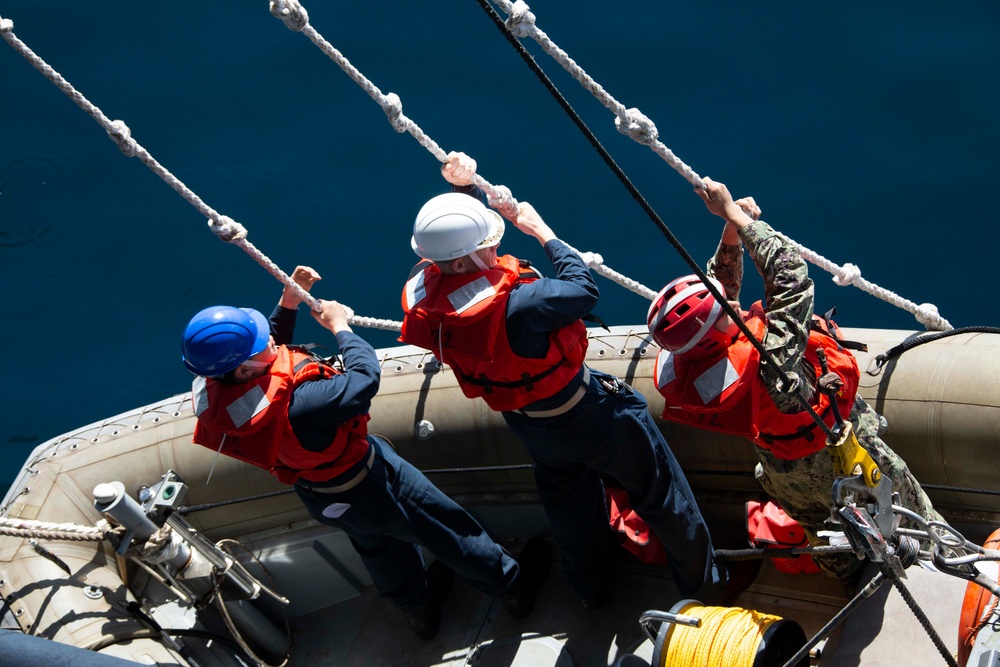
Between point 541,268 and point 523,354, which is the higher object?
point 541,268

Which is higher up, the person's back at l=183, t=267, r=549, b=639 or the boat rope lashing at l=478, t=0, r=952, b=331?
the boat rope lashing at l=478, t=0, r=952, b=331

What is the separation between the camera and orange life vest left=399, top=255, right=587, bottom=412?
3.06 m

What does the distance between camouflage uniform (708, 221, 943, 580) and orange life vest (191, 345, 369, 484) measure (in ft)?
4.33

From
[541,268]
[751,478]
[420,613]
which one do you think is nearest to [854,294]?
Answer: [541,268]

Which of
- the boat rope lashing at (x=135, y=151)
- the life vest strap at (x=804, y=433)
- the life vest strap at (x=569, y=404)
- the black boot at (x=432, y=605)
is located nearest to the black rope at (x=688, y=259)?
the life vest strap at (x=804, y=433)

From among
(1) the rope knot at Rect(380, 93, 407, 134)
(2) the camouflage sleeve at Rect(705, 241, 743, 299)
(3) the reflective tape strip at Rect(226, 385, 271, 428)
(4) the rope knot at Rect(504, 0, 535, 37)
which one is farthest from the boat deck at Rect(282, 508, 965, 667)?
(4) the rope knot at Rect(504, 0, 535, 37)

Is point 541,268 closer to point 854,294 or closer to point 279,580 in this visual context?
point 854,294

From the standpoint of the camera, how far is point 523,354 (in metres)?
3.14

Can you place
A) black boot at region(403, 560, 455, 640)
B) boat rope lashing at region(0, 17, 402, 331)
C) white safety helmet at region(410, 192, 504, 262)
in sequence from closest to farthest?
white safety helmet at region(410, 192, 504, 262)
boat rope lashing at region(0, 17, 402, 331)
black boot at region(403, 560, 455, 640)

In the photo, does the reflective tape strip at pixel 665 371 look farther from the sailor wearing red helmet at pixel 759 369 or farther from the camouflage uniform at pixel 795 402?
the camouflage uniform at pixel 795 402

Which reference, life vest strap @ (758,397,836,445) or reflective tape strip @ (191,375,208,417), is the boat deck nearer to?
life vest strap @ (758,397,836,445)

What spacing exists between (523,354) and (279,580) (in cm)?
194

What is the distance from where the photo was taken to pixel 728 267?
11.0ft

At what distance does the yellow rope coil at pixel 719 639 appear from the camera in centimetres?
291
